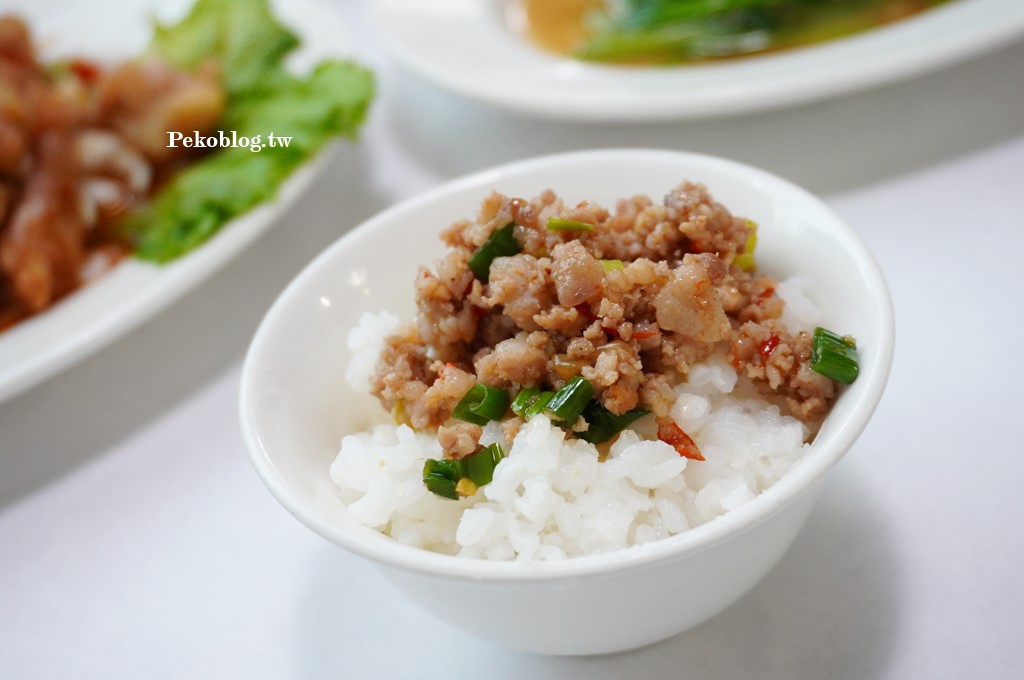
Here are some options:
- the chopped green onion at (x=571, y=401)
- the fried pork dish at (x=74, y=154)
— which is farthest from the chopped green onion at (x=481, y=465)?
the fried pork dish at (x=74, y=154)

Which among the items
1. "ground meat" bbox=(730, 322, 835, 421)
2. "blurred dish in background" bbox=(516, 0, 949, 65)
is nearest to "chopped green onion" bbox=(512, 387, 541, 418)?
"ground meat" bbox=(730, 322, 835, 421)

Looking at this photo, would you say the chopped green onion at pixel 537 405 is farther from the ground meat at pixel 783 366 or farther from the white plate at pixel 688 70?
the white plate at pixel 688 70

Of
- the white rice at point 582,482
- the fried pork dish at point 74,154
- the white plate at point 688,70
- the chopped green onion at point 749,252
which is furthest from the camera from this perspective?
the fried pork dish at point 74,154

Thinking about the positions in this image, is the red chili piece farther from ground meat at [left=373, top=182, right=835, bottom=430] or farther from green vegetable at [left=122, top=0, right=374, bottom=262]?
green vegetable at [left=122, top=0, right=374, bottom=262]

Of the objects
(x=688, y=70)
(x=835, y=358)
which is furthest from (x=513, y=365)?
(x=688, y=70)

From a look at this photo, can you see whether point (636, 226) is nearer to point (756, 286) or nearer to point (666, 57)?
point (756, 286)
